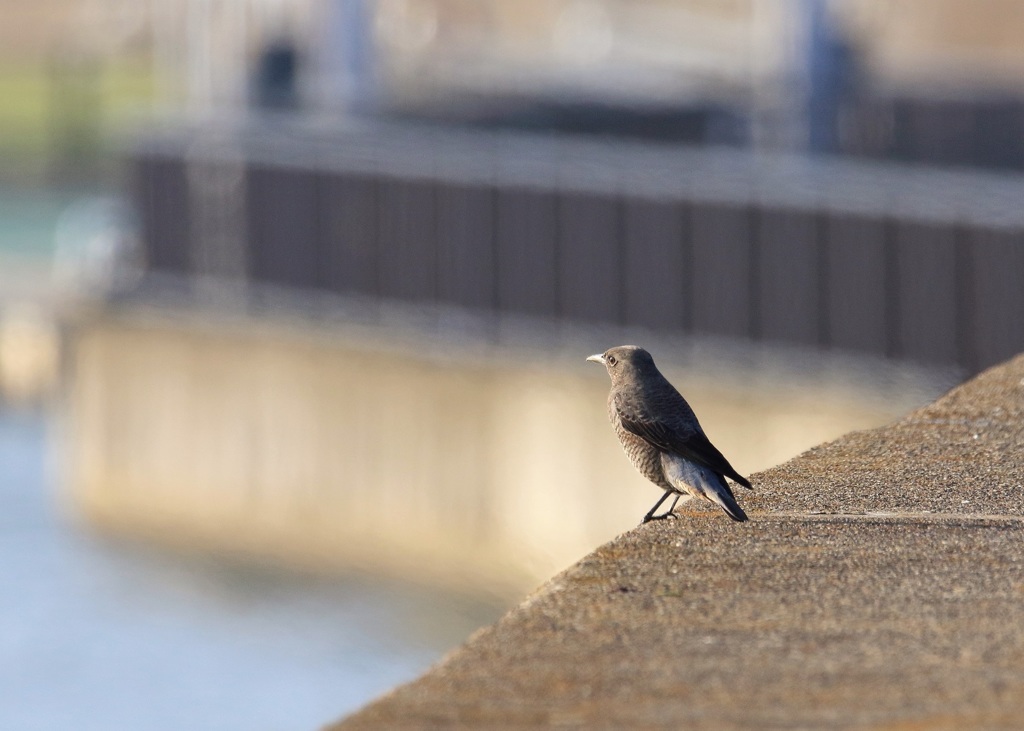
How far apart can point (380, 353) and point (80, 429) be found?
3.49m

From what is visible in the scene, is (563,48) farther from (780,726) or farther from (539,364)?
(780,726)

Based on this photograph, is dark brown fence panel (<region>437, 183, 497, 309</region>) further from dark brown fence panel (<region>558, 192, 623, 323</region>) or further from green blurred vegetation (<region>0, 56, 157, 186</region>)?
green blurred vegetation (<region>0, 56, 157, 186</region>)

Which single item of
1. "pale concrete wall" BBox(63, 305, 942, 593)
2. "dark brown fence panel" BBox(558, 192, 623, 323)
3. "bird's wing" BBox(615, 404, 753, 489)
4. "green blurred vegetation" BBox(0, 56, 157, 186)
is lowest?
"pale concrete wall" BBox(63, 305, 942, 593)

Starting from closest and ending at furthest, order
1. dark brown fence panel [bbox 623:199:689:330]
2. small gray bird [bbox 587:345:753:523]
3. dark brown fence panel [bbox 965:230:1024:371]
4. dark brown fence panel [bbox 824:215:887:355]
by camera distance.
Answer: small gray bird [bbox 587:345:753:523]
dark brown fence panel [bbox 965:230:1024:371]
dark brown fence panel [bbox 824:215:887:355]
dark brown fence panel [bbox 623:199:689:330]

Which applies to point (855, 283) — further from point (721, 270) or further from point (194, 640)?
point (194, 640)

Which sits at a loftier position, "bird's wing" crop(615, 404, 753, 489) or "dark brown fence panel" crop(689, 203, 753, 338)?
"dark brown fence panel" crop(689, 203, 753, 338)

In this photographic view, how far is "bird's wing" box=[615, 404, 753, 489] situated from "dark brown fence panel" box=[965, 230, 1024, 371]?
292 inches

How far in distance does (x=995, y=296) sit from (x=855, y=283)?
98 cm

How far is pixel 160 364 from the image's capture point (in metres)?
16.6

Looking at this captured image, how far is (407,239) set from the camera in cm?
1552

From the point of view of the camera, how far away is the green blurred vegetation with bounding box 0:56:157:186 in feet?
164

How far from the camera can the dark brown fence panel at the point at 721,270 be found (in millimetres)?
13633

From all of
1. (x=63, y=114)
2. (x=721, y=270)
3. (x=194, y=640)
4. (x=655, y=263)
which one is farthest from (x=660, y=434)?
(x=63, y=114)

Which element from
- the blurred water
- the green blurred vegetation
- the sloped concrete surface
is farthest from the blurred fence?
the green blurred vegetation
